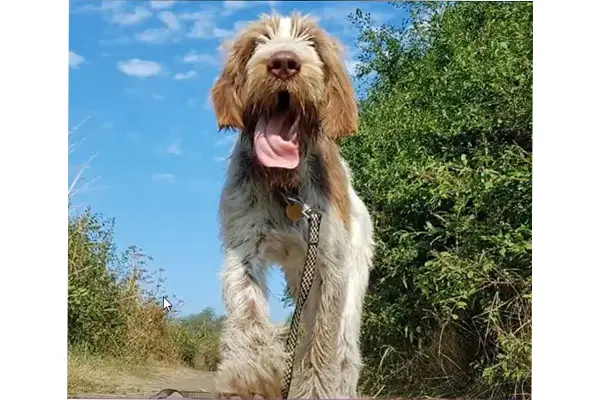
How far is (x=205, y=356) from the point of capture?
3713 mm

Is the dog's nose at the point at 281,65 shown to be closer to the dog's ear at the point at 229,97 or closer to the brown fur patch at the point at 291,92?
the brown fur patch at the point at 291,92

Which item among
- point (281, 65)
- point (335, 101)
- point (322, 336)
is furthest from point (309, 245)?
point (281, 65)

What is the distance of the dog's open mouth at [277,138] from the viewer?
3.34 metres

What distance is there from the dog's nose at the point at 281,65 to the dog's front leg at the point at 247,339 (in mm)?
587

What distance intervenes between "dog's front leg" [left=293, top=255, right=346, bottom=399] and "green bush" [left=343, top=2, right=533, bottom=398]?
309mm

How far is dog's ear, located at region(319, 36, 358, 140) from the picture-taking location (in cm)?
338

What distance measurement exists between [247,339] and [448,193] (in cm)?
111

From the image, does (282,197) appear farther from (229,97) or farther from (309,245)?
(229,97)

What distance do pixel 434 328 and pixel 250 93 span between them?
52.3 inches
